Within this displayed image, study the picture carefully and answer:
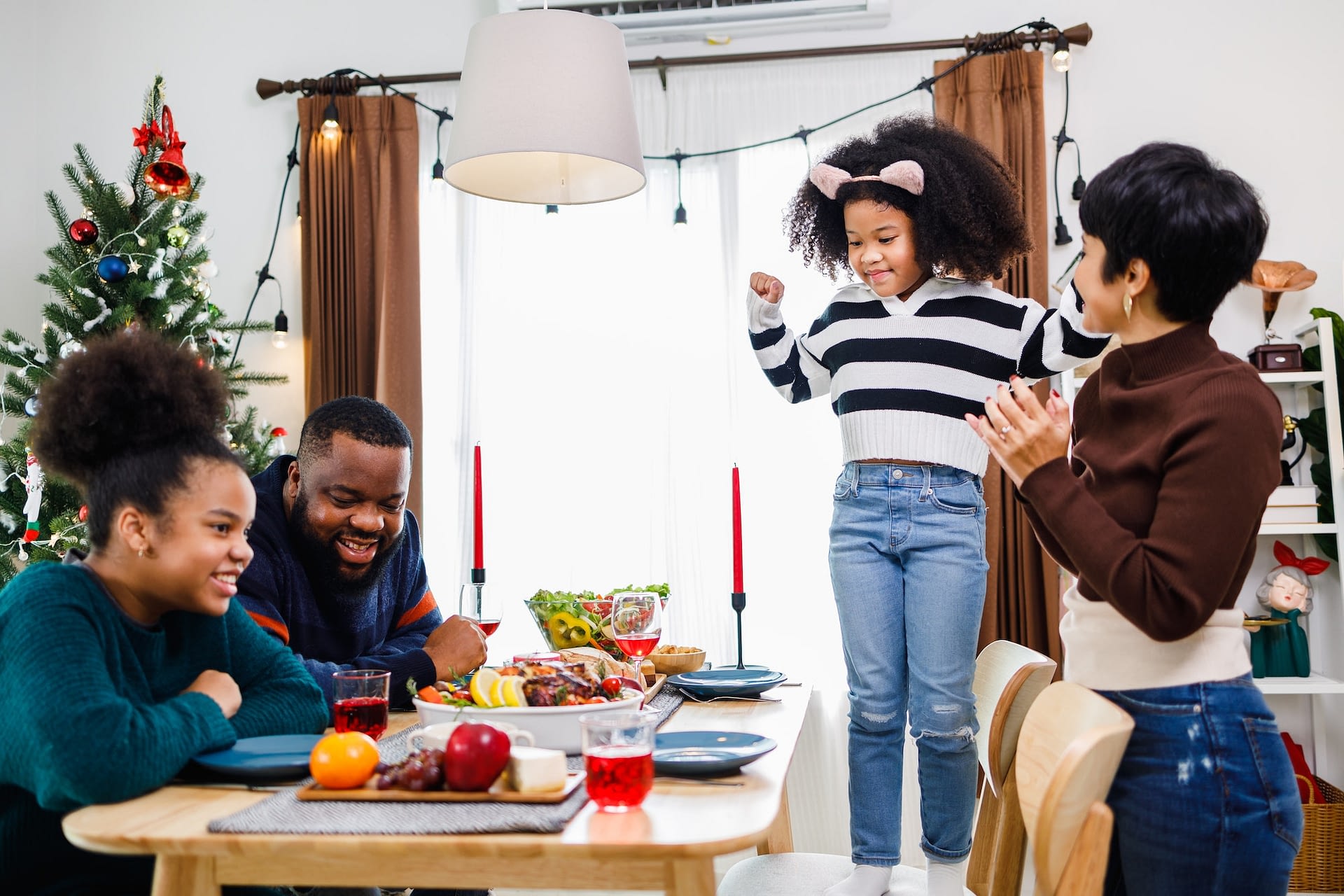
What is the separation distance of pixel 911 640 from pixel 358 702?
3.00 ft

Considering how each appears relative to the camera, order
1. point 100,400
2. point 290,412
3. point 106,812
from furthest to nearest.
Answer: point 290,412 < point 100,400 < point 106,812

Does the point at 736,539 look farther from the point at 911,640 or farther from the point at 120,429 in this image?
the point at 120,429

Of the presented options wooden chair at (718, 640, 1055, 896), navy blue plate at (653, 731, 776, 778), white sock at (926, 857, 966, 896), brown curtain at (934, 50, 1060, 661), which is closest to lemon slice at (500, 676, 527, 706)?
navy blue plate at (653, 731, 776, 778)

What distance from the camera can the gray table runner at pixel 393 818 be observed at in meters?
0.91

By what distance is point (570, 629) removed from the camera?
5.94ft

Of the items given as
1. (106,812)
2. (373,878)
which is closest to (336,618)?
(106,812)

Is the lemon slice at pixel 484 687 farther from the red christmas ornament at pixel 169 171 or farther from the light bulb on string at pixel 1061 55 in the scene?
the light bulb on string at pixel 1061 55

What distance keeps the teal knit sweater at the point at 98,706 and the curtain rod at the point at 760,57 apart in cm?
246

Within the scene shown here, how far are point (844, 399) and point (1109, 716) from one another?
104 cm

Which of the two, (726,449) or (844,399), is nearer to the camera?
(844,399)

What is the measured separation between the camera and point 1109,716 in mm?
976

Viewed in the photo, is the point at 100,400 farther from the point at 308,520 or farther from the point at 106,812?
the point at 308,520

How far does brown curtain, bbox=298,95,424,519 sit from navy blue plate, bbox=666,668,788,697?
2115 millimetres

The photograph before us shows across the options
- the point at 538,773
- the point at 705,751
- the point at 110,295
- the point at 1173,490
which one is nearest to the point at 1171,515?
the point at 1173,490
